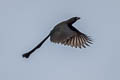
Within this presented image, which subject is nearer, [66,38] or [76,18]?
[66,38]

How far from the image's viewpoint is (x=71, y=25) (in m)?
29.7

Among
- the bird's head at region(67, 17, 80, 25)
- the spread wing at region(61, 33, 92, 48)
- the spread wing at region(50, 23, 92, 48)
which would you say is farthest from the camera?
the bird's head at region(67, 17, 80, 25)

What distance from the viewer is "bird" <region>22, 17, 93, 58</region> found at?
28.0 m

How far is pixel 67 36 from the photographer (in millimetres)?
27859

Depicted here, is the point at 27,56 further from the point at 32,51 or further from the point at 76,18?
the point at 76,18

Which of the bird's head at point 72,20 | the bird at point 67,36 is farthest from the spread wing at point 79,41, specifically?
the bird's head at point 72,20

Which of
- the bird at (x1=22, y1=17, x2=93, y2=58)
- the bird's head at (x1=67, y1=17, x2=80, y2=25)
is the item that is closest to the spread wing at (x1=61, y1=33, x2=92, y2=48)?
the bird at (x1=22, y1=17, x2=93, y2=58)

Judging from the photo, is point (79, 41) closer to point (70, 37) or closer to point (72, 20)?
point (70, 37)

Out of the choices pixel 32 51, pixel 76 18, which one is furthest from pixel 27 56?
pixel 76 18

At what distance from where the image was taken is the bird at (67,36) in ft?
91.9

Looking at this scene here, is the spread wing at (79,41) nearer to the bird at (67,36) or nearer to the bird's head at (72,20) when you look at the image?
the bird at (67,36)

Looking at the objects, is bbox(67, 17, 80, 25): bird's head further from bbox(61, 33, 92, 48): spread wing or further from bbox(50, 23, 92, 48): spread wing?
bbox(61, 33, 92, 48): spread wing

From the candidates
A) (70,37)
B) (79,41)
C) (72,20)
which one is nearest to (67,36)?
(70,37)

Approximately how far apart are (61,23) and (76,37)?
2.48ft
